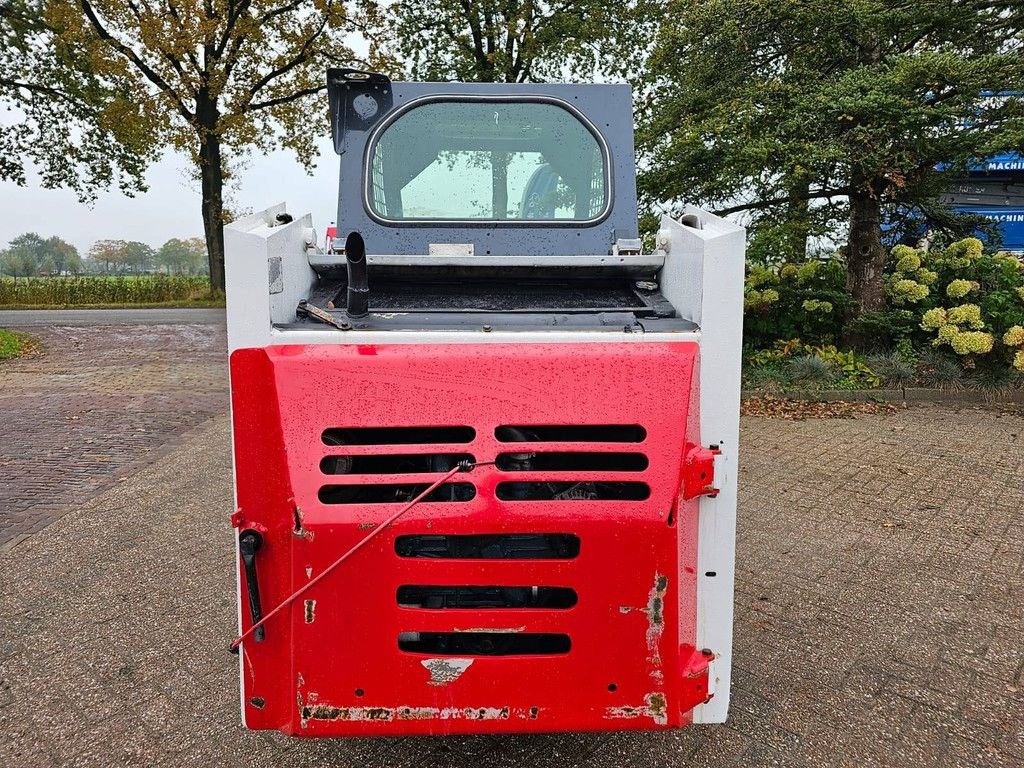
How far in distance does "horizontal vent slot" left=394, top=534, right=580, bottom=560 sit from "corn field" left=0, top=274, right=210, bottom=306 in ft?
69.9

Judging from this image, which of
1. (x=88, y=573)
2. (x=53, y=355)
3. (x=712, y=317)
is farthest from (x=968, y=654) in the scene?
(x=53, y=355)

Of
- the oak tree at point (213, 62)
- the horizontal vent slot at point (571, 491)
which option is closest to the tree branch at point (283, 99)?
the oak tree at point (213, 62)

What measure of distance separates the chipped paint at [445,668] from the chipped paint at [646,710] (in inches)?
14.9

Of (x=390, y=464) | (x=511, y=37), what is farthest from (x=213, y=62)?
(x=390, y=464)

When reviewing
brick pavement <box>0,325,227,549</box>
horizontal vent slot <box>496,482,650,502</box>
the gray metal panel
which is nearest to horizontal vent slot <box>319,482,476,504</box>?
horizontal vent slot <box>496,482,650,502</box>

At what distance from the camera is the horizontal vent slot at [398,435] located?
69.6 inches

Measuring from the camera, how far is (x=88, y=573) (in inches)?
142

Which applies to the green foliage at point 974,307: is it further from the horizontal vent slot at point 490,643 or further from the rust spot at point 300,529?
the rust spot at point 300,529

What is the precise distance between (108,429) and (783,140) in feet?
Result: 23.3

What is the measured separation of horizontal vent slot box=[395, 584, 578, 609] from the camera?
177cm

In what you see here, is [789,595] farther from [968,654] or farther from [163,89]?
[163,89]

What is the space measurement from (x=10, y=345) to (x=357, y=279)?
11659 millimetres

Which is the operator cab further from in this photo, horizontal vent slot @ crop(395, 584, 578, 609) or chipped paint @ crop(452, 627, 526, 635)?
chipped paint @ crop(452, 627, 526, 635)

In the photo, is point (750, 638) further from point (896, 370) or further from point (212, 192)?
point (212, 192)
